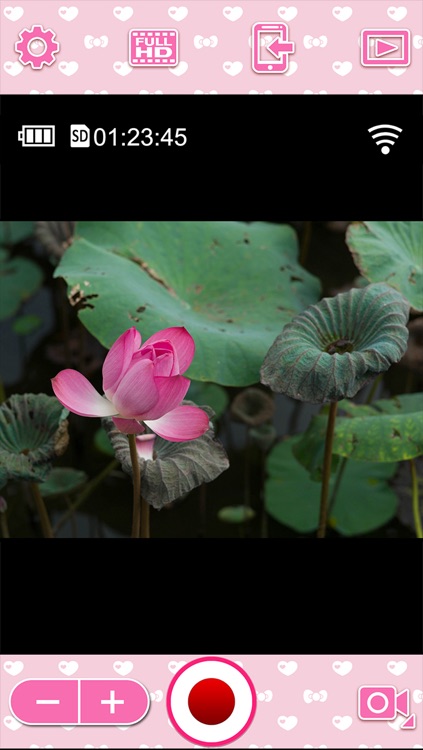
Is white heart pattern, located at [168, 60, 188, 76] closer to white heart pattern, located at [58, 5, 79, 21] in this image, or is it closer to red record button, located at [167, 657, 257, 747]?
white heart pattern, located at [58, 5, 79, 21]

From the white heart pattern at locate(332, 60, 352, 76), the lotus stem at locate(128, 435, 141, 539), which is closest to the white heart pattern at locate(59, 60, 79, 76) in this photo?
the white heart pattern at locate(332, 60, 352, 76)

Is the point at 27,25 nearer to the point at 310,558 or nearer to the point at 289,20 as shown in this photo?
the point at 289,20

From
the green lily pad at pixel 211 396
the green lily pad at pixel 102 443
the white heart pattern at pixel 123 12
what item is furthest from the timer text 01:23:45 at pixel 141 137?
the green lily pad at pixel 102 443

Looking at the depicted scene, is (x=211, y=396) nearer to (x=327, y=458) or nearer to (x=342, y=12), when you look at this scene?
(x=327, y=458)

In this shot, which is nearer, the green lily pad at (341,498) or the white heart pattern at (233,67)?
the white heart pattern at (233,67)

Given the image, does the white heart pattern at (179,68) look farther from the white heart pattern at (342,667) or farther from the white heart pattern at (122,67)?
the white heart pattern at (342,667)

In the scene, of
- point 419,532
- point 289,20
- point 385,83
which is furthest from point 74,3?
point 419,532

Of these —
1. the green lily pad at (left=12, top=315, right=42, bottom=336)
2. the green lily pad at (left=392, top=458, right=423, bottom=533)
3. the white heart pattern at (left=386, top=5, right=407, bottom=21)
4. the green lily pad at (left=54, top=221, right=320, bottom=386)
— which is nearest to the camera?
the white heart pattern at (left=386, top=5, right=407, bottom=21)
